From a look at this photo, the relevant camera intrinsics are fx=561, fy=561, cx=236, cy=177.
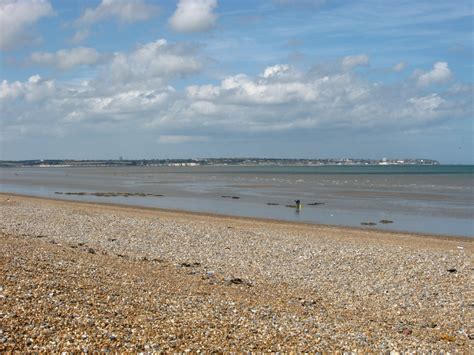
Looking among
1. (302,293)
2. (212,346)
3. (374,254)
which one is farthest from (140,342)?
(374,254)

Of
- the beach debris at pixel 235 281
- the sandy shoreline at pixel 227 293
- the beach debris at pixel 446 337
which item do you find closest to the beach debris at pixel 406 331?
the sandy shoreline at pixel 227 293

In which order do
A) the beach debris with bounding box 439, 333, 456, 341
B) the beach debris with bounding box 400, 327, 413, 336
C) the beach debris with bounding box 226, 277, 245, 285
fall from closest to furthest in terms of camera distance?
the beach debris with bounding box 439, 333, 456, 341 → the beach debris with bounding box 400, 327, 413, 336 → the beach debris with bounding box 226, 277, 245, 285

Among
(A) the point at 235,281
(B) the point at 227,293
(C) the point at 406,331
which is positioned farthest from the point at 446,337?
(A) the point at 235,281

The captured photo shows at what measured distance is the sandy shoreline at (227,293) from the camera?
9.05m

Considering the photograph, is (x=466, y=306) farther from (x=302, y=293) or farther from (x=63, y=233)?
(x=63, y=233)

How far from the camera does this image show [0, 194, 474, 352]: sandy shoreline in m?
9.05

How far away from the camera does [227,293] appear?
12.9 metres

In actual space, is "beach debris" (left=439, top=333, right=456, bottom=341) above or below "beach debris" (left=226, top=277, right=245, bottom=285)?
below

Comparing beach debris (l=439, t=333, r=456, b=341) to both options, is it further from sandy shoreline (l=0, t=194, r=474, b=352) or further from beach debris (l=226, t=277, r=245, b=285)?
beach debris (l=226, t=277, r=245, b=285)

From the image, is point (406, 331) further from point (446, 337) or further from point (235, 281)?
point (235, 281)

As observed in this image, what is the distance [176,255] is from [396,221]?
829 inches

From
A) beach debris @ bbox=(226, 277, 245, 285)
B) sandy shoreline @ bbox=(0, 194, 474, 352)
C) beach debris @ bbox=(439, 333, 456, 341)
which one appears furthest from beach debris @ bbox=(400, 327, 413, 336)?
beach debris @ bbox=(226, 277, 245, 285)

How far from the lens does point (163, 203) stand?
4816cm

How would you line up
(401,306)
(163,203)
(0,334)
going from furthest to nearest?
(163,203), (401,306), (0,334)
